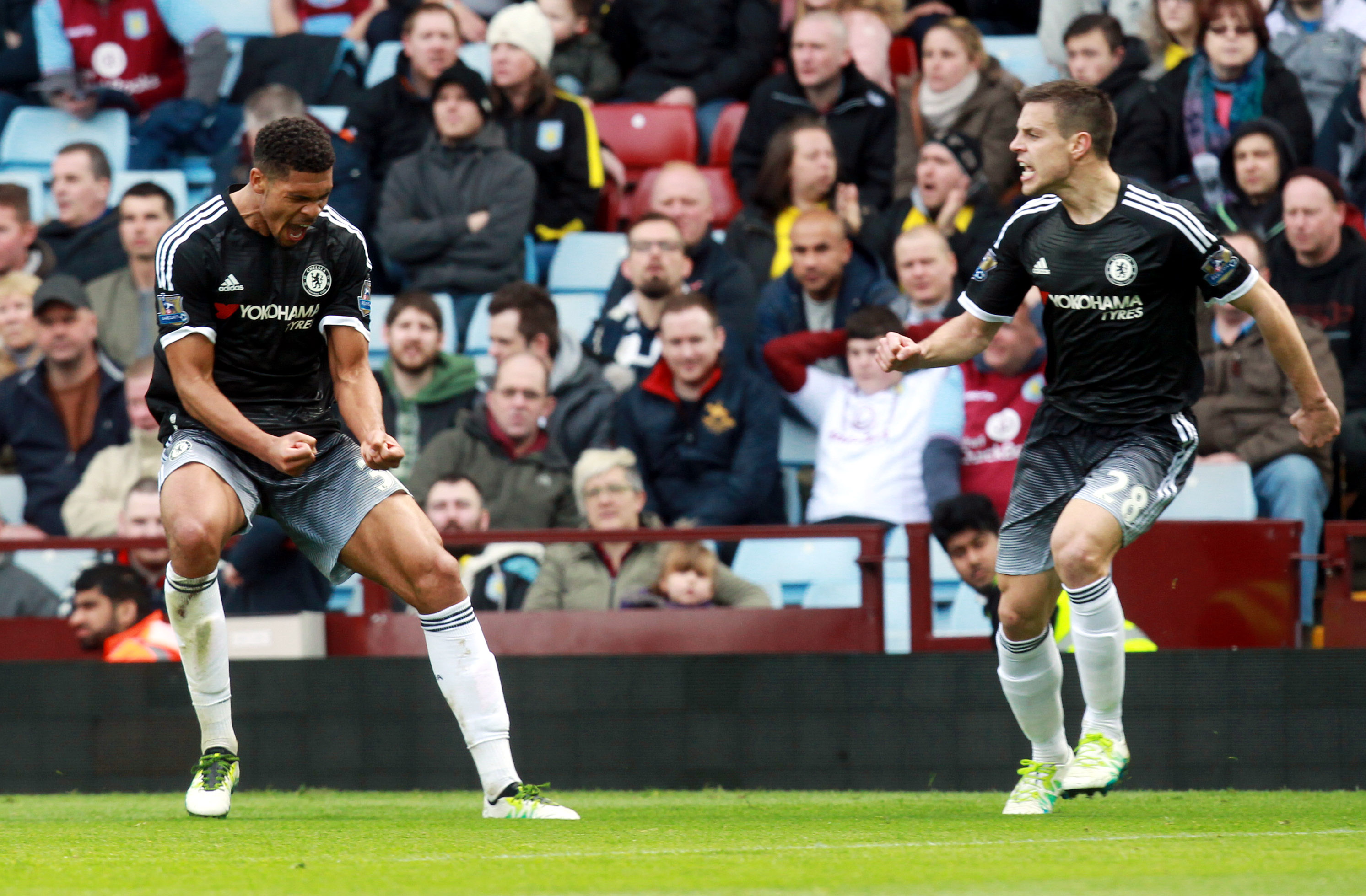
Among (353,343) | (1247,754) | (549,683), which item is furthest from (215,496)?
(1247,754)

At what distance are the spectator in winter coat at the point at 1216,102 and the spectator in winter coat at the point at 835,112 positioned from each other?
60.3 inches

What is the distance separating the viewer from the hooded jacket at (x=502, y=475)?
29.1ft

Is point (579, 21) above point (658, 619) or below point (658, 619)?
above

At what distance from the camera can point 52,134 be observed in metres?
12.7

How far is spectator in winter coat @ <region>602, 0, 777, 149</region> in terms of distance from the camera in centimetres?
1192

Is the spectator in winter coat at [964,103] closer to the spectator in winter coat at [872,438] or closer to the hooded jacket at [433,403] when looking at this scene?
the spectator in winter coat at [872,438]

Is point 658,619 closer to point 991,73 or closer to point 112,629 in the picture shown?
point 112,629

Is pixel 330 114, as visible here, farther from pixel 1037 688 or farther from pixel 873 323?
pixel 1037 688

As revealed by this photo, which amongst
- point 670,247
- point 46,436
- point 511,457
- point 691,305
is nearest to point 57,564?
point 46,436

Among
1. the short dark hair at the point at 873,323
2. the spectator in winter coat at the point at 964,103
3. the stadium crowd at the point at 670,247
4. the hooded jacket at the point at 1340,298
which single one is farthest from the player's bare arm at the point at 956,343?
the spectator in winter coat at the point at 964,103

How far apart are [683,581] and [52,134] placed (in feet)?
23.3

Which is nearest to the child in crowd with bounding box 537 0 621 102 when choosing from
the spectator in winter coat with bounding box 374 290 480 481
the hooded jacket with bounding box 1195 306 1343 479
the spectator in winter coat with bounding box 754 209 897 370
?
the spectator in winter coat with bounding box 754 209 897 370

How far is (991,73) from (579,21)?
3.07 m

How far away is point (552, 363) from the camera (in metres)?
9.81
